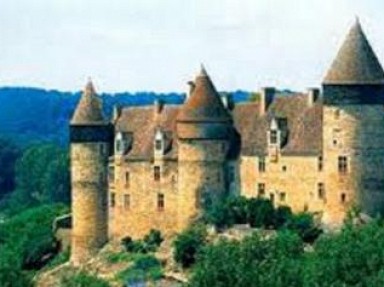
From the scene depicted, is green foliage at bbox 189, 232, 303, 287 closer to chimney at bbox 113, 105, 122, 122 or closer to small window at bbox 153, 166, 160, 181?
small window at bbox 153, 166, 160, 181

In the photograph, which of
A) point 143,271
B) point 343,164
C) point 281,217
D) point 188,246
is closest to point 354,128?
point 343,164

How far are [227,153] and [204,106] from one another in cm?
237

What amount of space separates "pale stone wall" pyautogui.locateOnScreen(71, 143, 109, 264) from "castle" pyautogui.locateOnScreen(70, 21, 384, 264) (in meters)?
0.05

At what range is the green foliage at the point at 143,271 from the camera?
87875mm

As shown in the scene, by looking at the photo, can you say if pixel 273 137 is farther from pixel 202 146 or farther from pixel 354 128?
pixel 354 128

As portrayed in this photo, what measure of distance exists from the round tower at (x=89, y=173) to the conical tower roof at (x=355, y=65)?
15.8 meters

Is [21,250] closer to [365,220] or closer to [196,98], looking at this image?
[196,98]

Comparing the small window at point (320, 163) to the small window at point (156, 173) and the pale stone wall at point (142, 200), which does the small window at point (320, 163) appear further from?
the small window at point (156, 173)

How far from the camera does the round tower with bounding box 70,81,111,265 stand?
9819 centimetres

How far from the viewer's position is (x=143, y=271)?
296 ft

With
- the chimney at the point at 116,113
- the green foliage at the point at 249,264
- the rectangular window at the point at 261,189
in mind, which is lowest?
the green foliage at the point at 249,264

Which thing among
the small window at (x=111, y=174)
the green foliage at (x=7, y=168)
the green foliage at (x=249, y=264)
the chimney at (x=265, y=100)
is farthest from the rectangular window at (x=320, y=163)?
the green foliage at (x=7, y=168)

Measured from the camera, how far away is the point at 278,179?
297 ft

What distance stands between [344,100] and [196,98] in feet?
28.5
